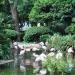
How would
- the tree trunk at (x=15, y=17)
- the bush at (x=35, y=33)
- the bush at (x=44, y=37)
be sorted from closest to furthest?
the bush at (x=44, y=37) → the bush at (x=35, y=33) → the tree trunk at (x=15, y=17)

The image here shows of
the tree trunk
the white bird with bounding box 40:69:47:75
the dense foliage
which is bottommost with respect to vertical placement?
the tree trunk

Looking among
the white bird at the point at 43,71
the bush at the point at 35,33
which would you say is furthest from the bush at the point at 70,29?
the white bird at the point at 43,71

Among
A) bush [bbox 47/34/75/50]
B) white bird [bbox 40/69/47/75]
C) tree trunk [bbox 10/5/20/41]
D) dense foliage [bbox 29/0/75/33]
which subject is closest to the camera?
white bird [bbox 40/69/47/75]

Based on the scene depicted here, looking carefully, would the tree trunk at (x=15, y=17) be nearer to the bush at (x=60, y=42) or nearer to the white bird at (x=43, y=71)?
the bush at (x=60, y=42)

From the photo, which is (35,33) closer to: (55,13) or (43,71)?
(55,13)

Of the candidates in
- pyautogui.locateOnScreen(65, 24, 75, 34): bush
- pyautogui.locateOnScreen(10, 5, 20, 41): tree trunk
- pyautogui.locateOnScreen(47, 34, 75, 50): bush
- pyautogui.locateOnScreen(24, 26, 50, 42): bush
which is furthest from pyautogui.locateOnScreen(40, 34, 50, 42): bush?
pyautogui.locateOnScreen(10, 5, 20, 41): tree trunk

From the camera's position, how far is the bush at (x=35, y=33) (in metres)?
31.3

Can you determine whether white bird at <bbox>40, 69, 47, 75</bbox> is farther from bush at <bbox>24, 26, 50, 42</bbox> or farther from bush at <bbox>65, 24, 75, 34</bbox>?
bush at <bbox>24, 26, 50, 42</bbox>

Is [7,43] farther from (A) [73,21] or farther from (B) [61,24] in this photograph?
(B) [61,24]

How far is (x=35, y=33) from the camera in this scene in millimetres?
31250

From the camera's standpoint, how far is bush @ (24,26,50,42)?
31344 mm

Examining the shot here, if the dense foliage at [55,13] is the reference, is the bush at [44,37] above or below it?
below

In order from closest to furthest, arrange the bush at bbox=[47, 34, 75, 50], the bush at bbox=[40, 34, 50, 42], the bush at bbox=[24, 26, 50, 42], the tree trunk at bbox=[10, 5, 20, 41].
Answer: the bush at bbox=[47, 34, 75, 50] → the bush at bbox=[40, 34, 50, 42] → the bush at bbox=[24, 26, 50, 42] → the tree trunk at bbox=[10, 5, 20, 41]

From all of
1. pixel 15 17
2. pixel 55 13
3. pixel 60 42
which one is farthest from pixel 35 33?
pixel 15 17
